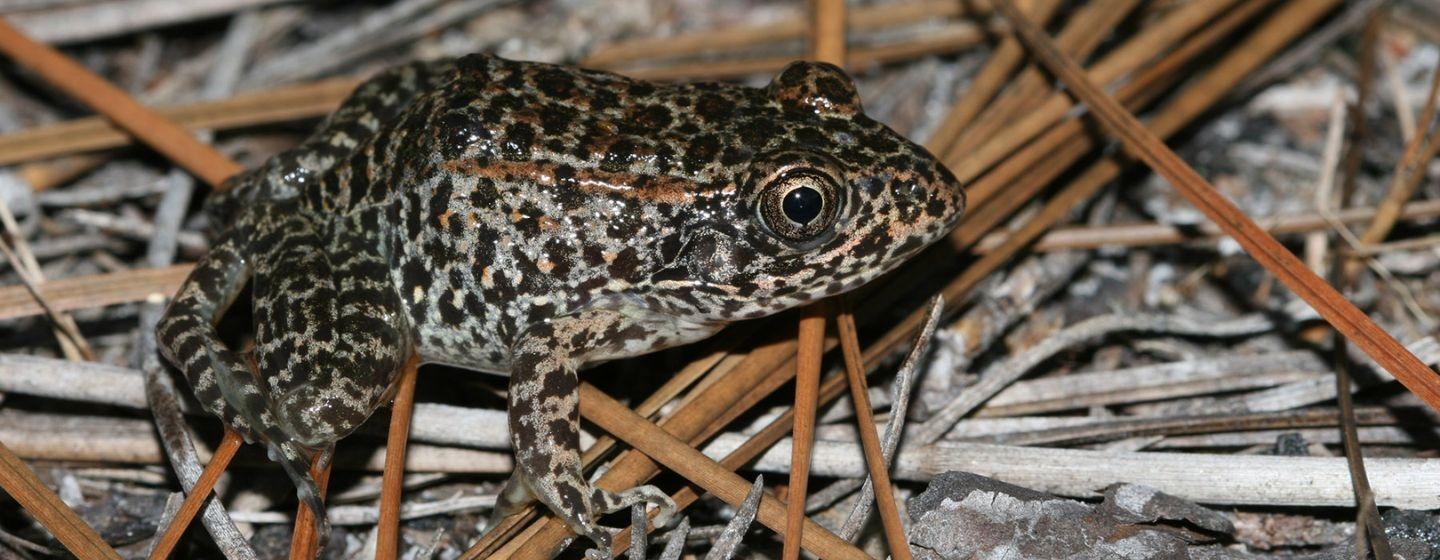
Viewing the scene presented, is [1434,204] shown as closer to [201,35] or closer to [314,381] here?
[314,381]

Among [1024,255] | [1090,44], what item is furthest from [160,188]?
[1090,44]

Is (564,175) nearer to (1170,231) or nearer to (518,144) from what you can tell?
(518,144)

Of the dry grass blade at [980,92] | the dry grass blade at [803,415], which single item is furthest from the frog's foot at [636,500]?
the dry grass blade at [980,92]

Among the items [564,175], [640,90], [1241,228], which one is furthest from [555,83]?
[1241,228]

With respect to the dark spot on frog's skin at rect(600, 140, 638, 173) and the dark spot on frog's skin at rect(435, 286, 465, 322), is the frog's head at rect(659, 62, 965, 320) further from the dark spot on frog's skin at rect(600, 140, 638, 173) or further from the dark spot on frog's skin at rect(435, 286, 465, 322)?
the dark spot on frog's skin at rect(435, 286, 465, 322)

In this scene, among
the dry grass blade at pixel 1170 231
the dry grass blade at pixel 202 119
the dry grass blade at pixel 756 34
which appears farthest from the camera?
the dry grass blade at pixel 756 34

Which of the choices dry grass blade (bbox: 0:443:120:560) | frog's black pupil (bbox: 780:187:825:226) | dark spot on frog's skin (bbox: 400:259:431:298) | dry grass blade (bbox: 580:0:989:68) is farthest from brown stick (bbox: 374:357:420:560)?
dry grass blade (bbox: 580:0:989:68)

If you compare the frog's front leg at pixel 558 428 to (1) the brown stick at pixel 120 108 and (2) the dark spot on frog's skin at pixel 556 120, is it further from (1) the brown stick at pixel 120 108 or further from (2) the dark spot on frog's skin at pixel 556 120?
(1) the brown stick at pixel 120 108
